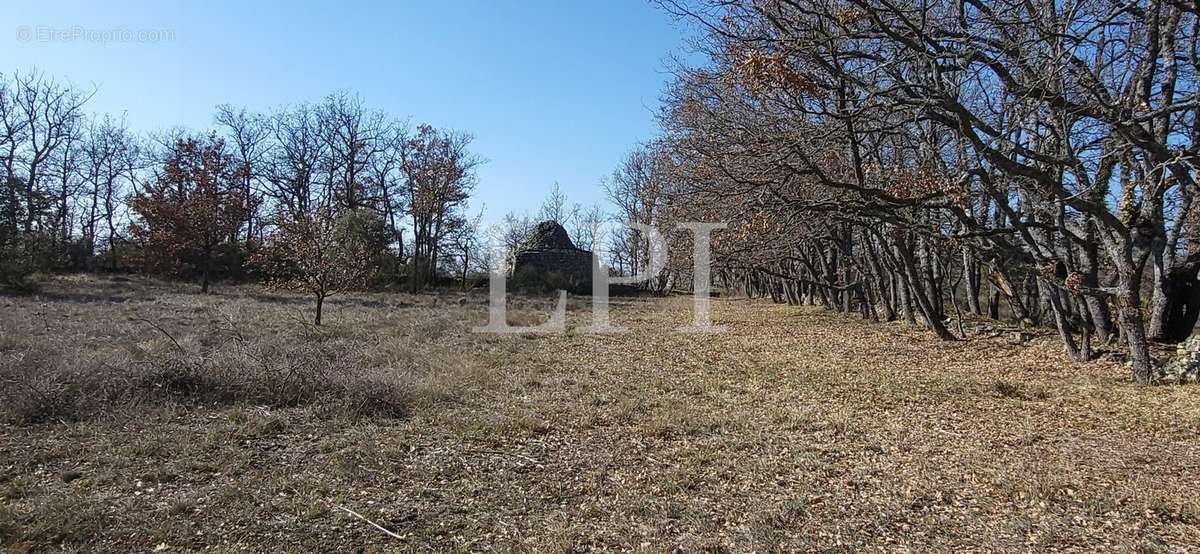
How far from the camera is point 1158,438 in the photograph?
515cm

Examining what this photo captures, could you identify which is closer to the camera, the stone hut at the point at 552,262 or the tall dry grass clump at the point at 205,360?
the tall dry grass clump at the point at 205,360

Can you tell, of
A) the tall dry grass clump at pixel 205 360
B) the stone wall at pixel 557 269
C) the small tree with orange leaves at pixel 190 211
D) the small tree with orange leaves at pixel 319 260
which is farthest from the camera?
the stone wall at pixel 557 269

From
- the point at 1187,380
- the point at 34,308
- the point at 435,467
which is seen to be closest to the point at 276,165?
the point at 34,308

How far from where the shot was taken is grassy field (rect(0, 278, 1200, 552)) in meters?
3.24

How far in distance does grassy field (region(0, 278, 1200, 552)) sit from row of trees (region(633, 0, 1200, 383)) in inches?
72.8

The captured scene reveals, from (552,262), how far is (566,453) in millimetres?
28193

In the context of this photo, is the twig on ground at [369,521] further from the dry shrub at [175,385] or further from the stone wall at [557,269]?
the stone wall at [557,269]

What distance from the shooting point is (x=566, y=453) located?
469 cm

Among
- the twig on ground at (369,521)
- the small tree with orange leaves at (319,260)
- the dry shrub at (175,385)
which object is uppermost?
the small tree with orange leaves at (319,260)

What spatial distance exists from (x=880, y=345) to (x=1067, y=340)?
290cm

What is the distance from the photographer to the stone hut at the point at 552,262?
30.9 metres

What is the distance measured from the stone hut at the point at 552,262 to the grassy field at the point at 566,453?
21.9m

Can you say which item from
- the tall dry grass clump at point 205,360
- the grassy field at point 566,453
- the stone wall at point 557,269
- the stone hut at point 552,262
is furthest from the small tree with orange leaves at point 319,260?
the stone wall at point 557,269

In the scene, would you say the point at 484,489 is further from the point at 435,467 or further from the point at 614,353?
the point at 614,353
